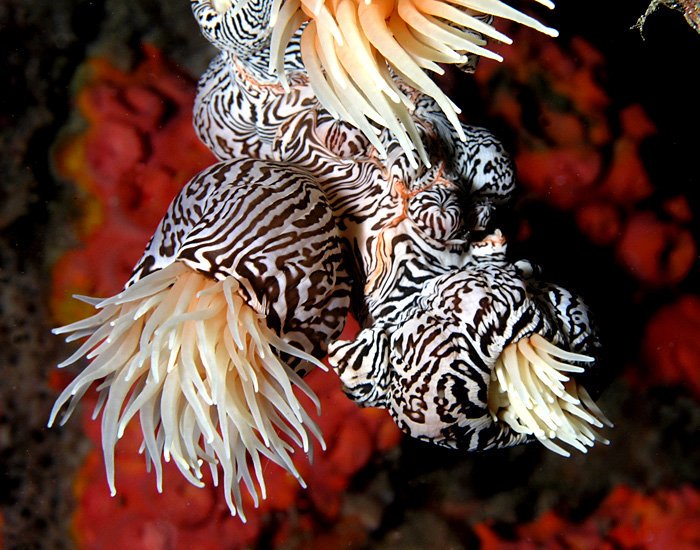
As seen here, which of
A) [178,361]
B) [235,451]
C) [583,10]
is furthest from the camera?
[583,10]

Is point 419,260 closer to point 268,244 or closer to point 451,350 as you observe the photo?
point 451,350

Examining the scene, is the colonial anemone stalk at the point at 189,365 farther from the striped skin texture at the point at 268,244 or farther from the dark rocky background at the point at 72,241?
the dark rocky background at the point at 72,241

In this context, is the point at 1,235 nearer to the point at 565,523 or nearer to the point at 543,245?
the point at 543,245

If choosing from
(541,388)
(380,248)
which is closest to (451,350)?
(541,388)

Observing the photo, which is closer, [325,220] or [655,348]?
[325,220]

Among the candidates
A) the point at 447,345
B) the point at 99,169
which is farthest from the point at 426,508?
the point at 99,169

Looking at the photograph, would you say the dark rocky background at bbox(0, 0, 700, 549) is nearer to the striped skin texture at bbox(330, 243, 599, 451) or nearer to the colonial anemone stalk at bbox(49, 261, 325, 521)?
the striped skin texture at bbox(330, 243, 599, 451)

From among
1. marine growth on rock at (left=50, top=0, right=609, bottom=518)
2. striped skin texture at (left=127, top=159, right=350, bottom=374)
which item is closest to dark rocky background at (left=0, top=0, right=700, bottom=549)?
marine growth on rock at (left=50, top=0, right=609, bottom=518)
